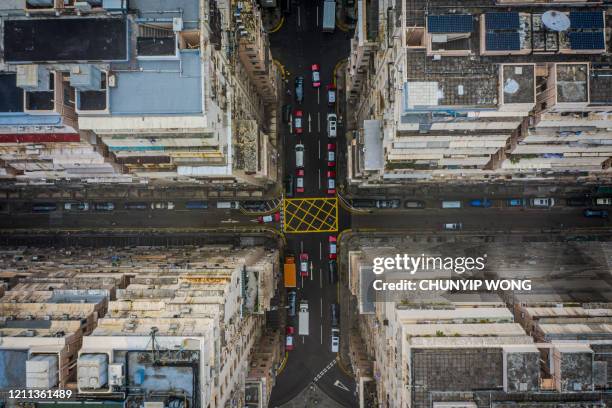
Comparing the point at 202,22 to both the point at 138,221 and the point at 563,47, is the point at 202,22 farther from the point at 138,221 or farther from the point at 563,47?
the point at 138,221

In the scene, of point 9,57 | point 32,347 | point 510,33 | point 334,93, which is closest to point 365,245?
point 334,93

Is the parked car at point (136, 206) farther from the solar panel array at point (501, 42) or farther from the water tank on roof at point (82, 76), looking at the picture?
the solar panel array at point (501, 42)

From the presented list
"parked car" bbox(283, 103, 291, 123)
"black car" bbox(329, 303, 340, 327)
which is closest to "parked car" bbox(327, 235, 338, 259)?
"black car" bbox(329, 303, 340, 327)

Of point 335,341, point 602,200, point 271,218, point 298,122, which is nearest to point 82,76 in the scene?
point 271,218

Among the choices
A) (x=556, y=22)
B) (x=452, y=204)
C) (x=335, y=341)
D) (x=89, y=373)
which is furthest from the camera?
(x=335, y=341)

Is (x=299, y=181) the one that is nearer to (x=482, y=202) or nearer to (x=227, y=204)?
(x=227, y=204)

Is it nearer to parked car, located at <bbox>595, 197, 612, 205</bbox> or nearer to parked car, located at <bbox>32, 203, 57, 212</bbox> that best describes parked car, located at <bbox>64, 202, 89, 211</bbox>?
parked car, located at <bbox>32, 203, 57, 212</bbox>

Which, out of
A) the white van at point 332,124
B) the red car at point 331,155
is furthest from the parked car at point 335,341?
the white van at point 332,124
